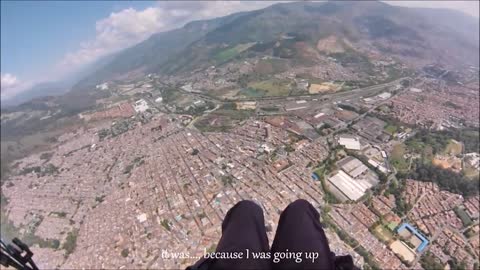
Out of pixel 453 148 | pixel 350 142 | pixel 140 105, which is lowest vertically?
pixel 453 148

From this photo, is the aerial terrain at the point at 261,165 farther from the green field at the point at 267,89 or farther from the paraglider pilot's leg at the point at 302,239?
the paraglider pilot's leg at the point at 302,239

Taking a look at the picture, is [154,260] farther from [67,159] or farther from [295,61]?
[295,61]

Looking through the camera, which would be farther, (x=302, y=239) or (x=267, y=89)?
(x=267, y=89)

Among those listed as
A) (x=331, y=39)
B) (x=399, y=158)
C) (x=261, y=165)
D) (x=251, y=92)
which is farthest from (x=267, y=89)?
(x=331, y=39)

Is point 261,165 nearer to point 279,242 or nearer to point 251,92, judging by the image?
point 279,242

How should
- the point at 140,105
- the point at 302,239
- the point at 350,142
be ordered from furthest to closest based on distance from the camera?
the point at 140,105 < the point at 350,142 < the point at 302,239
